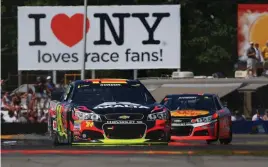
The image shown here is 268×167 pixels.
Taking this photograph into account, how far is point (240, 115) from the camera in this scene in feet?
116

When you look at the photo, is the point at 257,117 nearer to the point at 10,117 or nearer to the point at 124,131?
the point at 10,117

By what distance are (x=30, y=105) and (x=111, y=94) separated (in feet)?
64.2

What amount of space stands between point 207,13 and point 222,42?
9.79 ft

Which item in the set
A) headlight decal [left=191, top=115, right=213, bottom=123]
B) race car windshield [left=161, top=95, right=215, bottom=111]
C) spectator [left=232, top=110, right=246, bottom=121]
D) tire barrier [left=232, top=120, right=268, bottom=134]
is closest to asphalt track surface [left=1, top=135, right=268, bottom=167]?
headlight decal [left=191, top=115, right=213, bottom=123]

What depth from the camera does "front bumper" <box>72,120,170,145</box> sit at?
1677 centimetres

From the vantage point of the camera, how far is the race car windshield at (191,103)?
23125 mm

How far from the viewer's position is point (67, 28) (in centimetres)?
4106

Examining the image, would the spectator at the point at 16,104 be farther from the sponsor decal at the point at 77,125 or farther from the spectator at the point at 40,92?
the sponsor decal at the point at 77,125

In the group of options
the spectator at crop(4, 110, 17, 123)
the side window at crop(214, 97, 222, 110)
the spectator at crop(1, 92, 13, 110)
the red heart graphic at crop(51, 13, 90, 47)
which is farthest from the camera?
the red heart graphic at crop(51, 13, 90, 47)

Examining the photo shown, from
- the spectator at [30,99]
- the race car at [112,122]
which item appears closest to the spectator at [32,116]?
the spectator at [30,99]

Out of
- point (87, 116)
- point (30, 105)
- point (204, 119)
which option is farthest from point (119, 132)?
point (30, 105)

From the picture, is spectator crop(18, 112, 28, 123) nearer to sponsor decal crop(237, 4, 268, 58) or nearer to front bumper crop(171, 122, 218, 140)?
sponsor decal crop(237, 4, 268, 58)

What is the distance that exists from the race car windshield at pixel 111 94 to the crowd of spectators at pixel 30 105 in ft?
56.5

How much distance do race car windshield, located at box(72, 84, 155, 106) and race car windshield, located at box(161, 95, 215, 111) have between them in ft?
15.2
